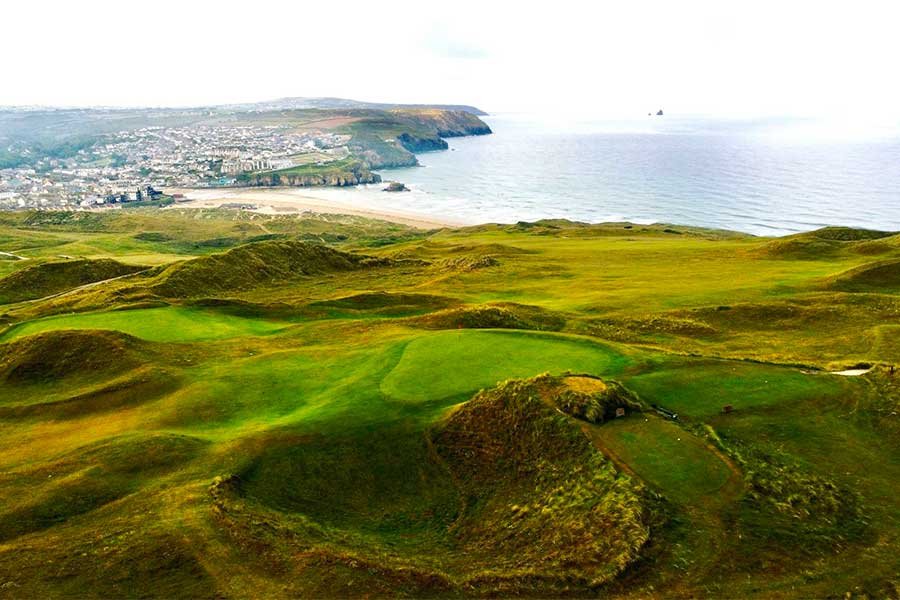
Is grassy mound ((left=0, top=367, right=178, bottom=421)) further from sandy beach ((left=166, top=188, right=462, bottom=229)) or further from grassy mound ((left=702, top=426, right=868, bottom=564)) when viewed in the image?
sandy beach ((left=166, top=188, right=462, bottom=229))

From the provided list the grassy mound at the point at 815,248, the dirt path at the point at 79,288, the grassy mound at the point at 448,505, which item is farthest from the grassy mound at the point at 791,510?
the dirt path at the point at 79,288

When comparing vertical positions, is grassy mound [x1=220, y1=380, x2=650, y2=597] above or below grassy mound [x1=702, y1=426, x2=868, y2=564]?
below

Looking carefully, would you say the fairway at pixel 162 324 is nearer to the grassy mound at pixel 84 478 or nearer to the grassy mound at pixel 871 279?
the grassy mound at pixel 84 478

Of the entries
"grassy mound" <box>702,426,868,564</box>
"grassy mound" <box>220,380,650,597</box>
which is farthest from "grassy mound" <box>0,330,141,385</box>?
"grassy mound" <box>702,426,868,564</box>

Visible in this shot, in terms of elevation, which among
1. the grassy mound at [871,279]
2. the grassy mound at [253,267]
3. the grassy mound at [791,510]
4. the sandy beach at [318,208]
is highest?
the grassy mound at [871,279]

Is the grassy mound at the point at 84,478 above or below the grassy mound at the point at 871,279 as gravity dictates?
below

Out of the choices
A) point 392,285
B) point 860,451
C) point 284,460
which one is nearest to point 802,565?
point 860,451
